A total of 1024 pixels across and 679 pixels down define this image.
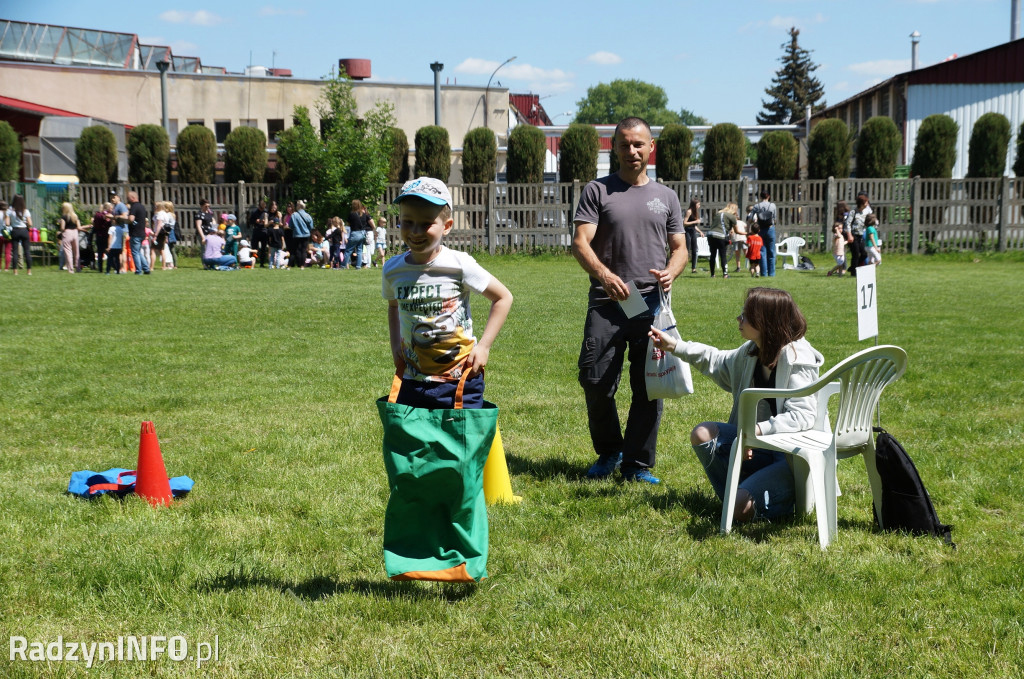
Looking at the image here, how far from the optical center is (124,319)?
14336 mm

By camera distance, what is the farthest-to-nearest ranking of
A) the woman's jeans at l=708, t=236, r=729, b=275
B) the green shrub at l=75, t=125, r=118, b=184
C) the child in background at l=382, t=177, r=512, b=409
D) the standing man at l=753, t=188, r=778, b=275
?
1. the green shrub at l=75, t=125, r=118, b=184
2. the woman's jeans at l=708, t=236, r=729, b=275
3. the standing man at l=753, t=188, r=778, b=275
4. the child in background at l=382, t=177, r=512, b=409

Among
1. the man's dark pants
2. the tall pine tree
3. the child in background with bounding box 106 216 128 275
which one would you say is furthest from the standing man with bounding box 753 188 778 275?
the tall pine tree

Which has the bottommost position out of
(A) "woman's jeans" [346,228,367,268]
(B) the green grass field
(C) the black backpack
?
(B) the green grass field

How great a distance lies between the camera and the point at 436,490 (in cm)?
390

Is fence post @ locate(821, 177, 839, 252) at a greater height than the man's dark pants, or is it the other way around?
fence post @ locate(821, 177, 839, 252)

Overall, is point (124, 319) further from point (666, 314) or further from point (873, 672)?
point (873, 672)

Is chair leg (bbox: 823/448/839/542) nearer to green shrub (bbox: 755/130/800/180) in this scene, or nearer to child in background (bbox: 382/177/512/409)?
child in background (bbox: 382/177/512/409)

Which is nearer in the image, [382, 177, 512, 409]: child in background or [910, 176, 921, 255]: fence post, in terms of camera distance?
[382, 177, 512, 409]: child in background

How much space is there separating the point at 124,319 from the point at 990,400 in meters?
11.8

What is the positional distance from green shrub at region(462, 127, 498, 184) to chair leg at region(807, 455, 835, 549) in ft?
95.2

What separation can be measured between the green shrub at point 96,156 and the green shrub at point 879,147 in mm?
25941

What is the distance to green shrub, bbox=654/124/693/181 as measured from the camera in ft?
107

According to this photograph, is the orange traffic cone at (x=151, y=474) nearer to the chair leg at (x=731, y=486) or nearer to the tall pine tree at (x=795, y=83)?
the chair leg at (x=731, y=486)

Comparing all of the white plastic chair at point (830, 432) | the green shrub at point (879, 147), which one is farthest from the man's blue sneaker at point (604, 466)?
the green shrub at point (879, 147)
